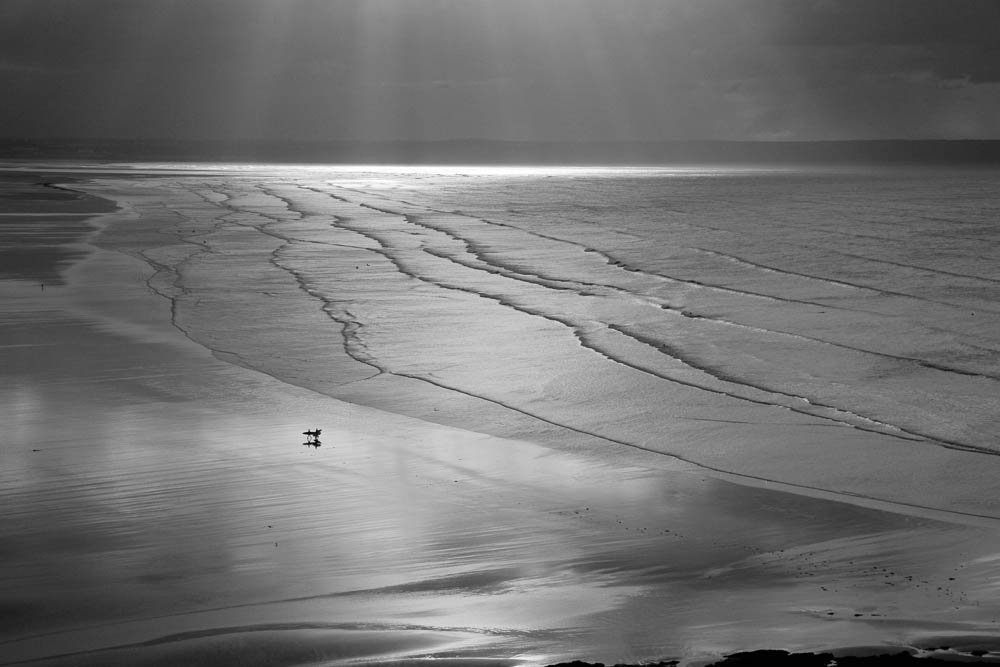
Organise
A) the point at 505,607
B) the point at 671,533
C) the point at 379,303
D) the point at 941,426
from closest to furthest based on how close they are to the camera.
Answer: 1. the point at 505,607
2. the point at 671,533
3. the point at 941,426
4. the point at 379,303

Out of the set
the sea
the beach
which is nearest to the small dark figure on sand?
the beach

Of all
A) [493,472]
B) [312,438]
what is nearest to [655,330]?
[312,438]

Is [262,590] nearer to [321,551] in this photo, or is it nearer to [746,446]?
[321,551]

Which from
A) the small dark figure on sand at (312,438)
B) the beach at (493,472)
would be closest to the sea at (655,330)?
the beach at (493,472)

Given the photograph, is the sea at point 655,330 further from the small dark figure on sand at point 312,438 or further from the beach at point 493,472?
the small dark figure on sand at point 312,438

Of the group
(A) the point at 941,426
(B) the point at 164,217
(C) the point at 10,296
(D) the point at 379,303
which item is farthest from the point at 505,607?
(B) the point at 164,217

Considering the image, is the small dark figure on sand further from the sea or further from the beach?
the sea
